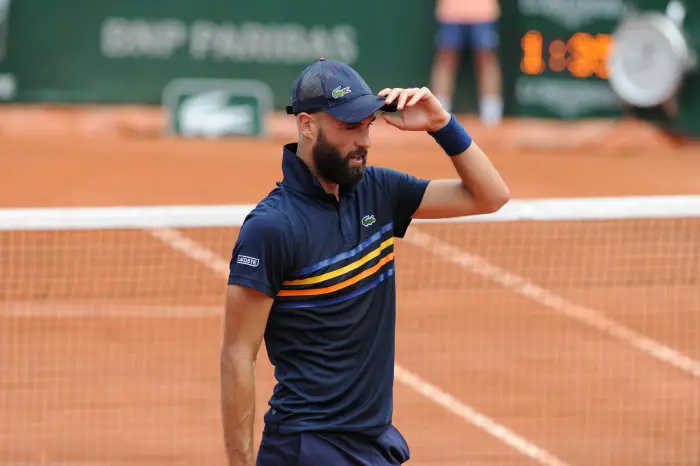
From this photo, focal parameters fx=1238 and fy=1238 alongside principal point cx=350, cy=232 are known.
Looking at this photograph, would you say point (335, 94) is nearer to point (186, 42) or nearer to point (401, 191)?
Result: point (401, 191)

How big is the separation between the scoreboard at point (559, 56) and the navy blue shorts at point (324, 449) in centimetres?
1432

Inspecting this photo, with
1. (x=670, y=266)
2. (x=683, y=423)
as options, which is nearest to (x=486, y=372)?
(x=683, y=423)

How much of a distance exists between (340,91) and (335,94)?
2cm

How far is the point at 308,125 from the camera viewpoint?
12.8 feet

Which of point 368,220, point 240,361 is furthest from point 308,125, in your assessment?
point 240,361

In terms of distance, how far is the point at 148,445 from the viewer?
7227 millimetres

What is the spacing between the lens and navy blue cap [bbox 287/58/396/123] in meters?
3.78

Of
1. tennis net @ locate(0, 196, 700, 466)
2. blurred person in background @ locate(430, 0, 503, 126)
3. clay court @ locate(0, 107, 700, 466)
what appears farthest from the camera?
blurred person in background @ locate(430, 0, 503, 126)

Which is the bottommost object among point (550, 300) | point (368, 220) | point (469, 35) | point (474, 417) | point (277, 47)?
point (550, 300)

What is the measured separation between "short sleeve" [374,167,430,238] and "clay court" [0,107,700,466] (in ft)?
10.3

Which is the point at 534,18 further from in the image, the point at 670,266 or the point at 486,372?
the point at 486,372

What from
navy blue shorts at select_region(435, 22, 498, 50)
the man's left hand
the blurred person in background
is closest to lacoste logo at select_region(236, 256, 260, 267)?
the man's left hand

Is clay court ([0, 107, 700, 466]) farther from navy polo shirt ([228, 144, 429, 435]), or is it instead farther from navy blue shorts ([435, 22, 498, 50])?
navy polo shirt ([228, 144, 429, 435])

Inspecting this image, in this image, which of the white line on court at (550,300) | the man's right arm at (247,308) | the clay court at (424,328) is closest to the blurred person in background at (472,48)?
the clay court at (424,328)
